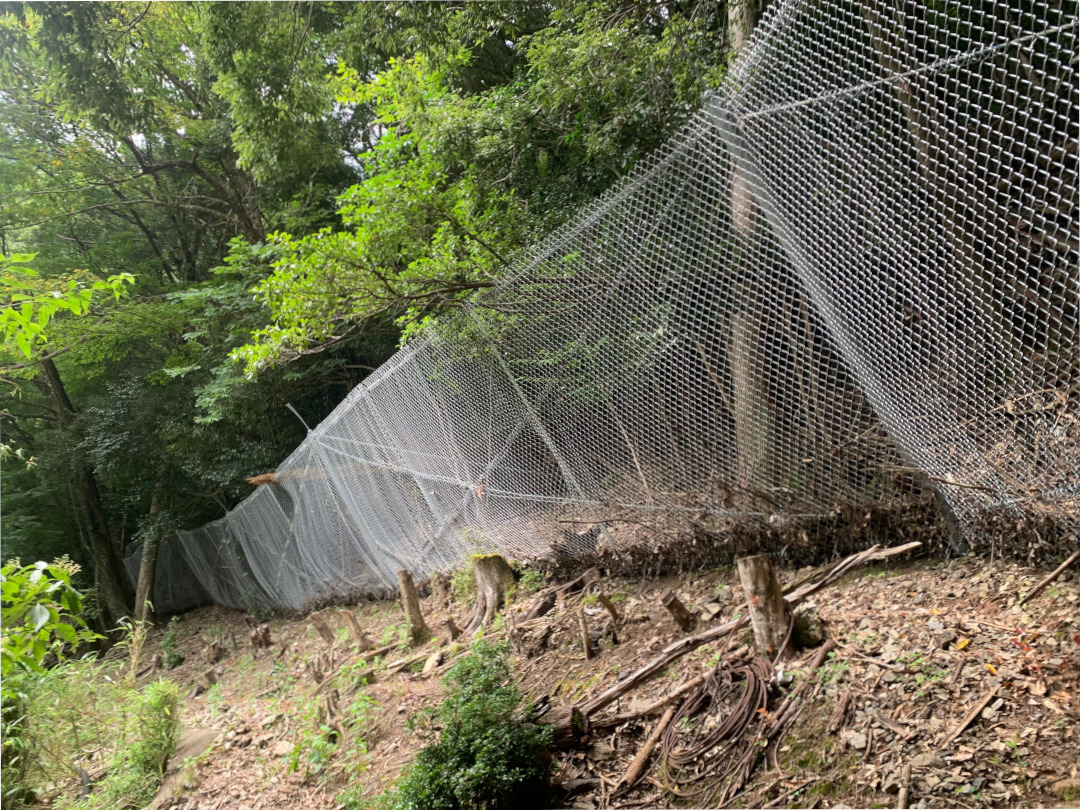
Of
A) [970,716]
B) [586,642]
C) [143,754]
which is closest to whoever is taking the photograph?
[970,716]

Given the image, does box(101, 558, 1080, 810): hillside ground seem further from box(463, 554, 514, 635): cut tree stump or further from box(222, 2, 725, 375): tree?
box(222, 2, 725, 375): tree

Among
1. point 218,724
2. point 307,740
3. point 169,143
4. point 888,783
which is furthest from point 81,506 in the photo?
point 888,783

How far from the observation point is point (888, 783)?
6.18 ft

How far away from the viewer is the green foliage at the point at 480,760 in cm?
238

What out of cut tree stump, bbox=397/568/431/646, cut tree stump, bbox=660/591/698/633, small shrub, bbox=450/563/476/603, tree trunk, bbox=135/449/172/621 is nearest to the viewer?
cut tree stump, bbox=660/591/698/633

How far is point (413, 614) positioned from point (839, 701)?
372 cm

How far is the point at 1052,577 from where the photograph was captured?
225cm

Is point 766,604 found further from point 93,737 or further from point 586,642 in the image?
point 93,737

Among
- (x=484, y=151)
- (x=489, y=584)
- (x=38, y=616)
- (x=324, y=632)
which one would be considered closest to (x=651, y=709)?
(x=38, y=616)

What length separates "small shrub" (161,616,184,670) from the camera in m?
10.1

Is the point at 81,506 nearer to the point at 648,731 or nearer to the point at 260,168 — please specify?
the point at 260,168

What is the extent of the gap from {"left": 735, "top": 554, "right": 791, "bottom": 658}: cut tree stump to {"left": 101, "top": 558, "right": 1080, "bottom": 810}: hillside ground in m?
0.10

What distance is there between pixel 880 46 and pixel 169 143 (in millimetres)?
14262

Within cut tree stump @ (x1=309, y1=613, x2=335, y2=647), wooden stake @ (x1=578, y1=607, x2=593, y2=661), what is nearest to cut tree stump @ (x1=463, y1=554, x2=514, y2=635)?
wooden stake @ (x1=578, y1=607, x2=593, y2=661)
